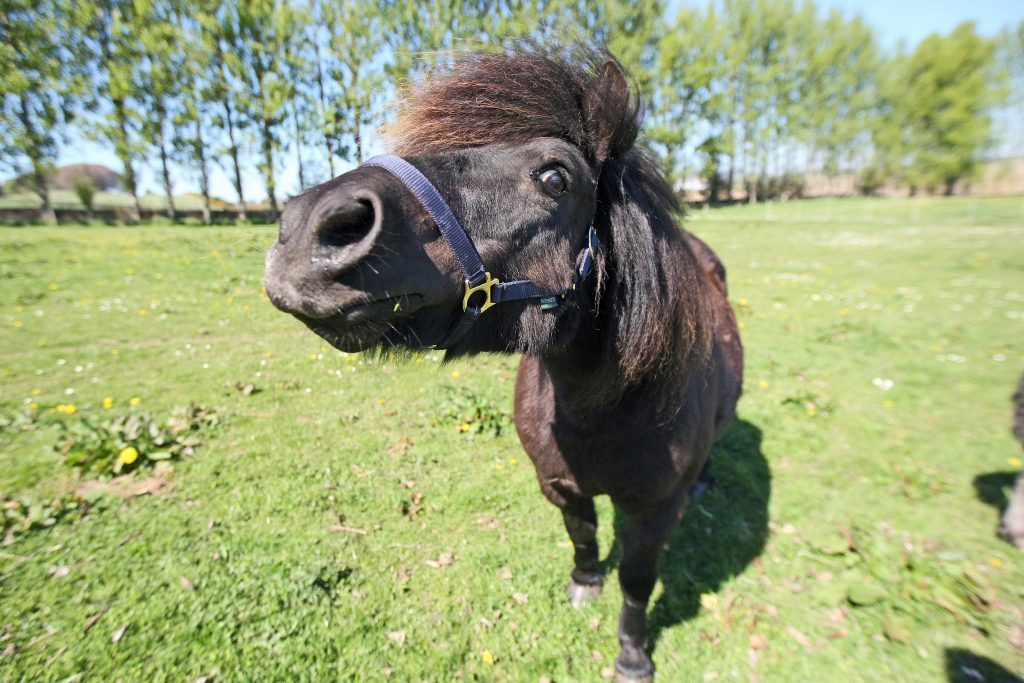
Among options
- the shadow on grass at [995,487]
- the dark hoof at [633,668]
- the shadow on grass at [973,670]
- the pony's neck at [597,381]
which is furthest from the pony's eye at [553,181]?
the shadow on grass at [995,487]

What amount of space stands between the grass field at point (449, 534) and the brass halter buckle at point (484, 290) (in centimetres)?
38

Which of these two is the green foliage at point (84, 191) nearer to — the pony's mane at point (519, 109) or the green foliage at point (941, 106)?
the pony's mane at point (519, 109)

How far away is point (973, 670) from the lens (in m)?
2.79

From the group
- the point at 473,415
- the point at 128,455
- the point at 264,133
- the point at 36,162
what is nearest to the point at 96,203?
the point at 36,162

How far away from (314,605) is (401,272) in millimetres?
2623

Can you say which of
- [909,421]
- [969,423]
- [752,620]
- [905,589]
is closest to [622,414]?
[752,620]

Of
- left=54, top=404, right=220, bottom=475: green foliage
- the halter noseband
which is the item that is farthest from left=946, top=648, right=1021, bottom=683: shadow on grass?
left=54, top=404, right=220, bottom=475: green foliage

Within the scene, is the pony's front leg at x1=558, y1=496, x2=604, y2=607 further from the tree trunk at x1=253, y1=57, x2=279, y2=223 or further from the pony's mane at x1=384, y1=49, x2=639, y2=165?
the tree trunk at x1=253, y1=57, x2=279, y2=223

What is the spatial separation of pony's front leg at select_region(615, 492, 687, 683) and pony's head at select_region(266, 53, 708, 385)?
984 millimetres

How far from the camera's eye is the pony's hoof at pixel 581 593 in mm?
3229

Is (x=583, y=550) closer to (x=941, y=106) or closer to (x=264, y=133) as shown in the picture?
(x=264, y=133)

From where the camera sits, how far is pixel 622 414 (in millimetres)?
2283

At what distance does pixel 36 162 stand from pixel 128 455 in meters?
37.9

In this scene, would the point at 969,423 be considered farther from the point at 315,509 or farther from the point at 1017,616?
the point at 315,509
